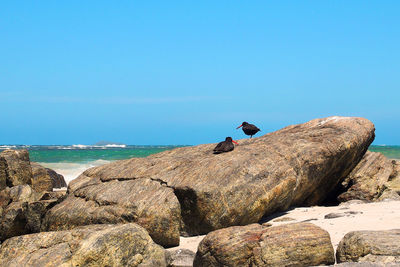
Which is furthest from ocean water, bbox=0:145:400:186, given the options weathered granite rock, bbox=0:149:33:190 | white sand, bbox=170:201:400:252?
white sand, bbox=170:201:400:252

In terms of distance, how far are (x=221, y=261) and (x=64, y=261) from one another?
2900mm

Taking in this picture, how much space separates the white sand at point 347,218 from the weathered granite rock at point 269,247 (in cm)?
113

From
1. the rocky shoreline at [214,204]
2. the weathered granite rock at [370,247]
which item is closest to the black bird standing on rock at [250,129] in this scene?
the rocky shoreline at [214,204]

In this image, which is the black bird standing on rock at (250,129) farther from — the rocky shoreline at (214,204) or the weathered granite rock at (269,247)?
the weathered granite rock at (269,247)

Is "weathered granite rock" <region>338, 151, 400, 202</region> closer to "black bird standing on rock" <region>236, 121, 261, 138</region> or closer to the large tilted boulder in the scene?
the large tilted boulder

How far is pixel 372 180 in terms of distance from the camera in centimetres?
1711

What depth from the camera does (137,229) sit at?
9.74 metres

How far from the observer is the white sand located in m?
11.2

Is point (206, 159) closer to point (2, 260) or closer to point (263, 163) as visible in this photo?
point (263, 163)

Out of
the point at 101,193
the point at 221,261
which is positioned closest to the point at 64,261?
the point at 221,261

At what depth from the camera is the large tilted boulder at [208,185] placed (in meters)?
12.3

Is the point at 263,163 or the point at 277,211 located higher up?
the point at 263,163

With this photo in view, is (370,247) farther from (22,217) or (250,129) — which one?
(250,129)

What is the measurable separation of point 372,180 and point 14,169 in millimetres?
13031
